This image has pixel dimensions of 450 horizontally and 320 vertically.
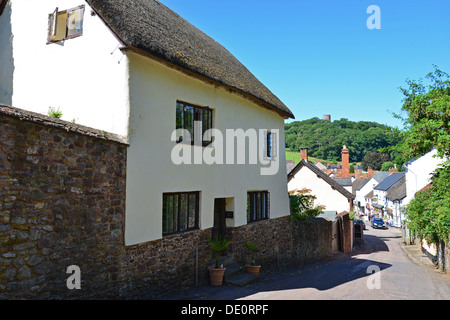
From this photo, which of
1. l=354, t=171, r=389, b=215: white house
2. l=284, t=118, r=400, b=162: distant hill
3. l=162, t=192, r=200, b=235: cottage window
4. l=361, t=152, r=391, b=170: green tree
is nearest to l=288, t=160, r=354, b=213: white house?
l=162, t=192, r=200, b=235: cottage window

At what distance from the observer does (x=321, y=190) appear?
1110 inches

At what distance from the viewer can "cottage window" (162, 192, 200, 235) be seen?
909cm

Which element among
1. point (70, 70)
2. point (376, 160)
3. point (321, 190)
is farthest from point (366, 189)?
point (70, 70)

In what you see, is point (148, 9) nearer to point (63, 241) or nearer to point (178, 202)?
point (178, 202)

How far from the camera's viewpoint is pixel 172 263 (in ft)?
29.4

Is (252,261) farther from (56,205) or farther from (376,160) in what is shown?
(376,160)

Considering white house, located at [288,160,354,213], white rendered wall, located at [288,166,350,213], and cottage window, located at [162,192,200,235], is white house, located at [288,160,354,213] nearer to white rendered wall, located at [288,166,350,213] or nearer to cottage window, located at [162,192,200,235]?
white rendered wall, located at [288,166,350,213]

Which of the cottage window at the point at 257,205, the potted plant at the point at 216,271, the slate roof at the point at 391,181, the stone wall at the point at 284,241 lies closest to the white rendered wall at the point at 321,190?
the stone wall at the point at 284,241

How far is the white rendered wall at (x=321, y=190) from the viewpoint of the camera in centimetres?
2772

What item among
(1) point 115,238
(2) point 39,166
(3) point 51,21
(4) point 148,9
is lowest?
(1) point 115,238

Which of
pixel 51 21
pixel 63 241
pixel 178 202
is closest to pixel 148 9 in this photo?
pixel 51 21

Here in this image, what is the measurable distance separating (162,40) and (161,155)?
312 cm

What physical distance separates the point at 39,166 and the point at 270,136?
10.8 m

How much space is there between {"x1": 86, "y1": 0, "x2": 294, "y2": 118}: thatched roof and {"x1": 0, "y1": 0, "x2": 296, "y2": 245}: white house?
0.04 m
